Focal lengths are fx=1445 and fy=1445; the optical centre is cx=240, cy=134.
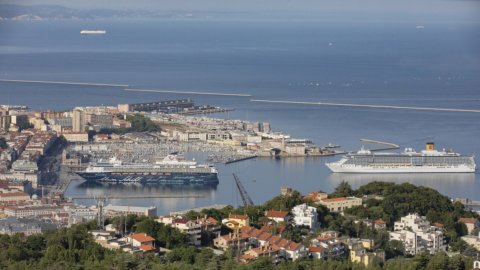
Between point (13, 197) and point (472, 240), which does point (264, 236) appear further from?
point (13, 197)

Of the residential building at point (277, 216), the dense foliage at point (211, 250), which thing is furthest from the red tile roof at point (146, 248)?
the residential building at point (277, 216)

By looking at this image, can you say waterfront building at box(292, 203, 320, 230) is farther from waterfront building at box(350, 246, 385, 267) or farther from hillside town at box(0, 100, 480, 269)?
waterfront building at box(350, 246, 385, 267)

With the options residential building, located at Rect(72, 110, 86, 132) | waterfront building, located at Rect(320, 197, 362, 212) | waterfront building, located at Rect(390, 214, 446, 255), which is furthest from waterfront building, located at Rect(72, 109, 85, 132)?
waterfront building, located at Rect(390, 214, 446, 255)

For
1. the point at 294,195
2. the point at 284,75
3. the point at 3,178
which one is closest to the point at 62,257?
the point at 294,195

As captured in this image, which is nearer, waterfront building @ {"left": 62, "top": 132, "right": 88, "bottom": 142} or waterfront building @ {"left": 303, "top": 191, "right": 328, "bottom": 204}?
waterfront building @ {"left": 303, "top": 191, "right": 328, "bottom": 204}

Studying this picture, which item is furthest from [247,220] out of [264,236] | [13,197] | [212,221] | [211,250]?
[13,197]

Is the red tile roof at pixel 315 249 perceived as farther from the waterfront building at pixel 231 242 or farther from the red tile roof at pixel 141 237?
the red tile roof at pixel 141 237

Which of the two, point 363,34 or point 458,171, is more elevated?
point 363,34

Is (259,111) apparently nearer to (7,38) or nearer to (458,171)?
(458,171)
